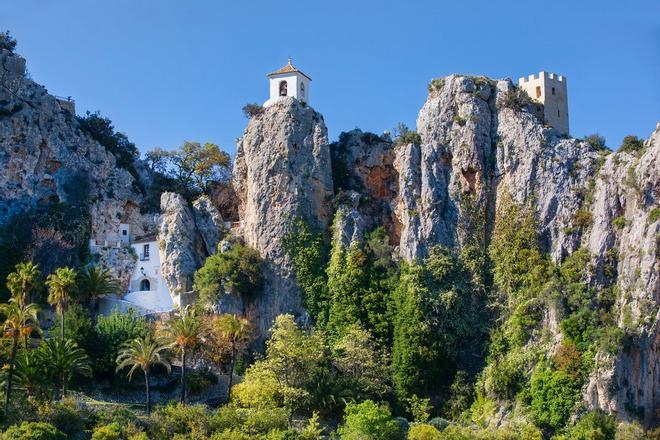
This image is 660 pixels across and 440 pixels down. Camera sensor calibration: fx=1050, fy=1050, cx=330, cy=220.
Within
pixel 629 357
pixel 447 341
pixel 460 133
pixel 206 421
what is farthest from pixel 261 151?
pixel 629 357

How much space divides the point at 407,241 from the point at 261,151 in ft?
38.6

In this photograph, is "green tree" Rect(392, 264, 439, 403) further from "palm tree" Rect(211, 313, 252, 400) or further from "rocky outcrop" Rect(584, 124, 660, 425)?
"rocky outcrop" Rect(584, 124, 660, 425)

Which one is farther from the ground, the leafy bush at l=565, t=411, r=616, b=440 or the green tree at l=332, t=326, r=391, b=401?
the green tree at l=332, t=326, r=391, b=401

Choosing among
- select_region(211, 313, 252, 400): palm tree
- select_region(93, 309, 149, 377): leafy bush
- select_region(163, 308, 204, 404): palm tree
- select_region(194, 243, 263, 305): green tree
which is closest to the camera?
select_region(163, 308, 204, 404): palm tree

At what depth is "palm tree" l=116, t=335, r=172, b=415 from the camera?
56.1m

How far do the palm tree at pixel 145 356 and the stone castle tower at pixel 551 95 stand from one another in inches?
1154

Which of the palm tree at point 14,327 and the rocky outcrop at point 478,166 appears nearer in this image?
the palm tree at point 14,327

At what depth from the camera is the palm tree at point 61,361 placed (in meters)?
55.3

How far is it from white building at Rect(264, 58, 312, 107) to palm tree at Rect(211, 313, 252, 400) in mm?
17318

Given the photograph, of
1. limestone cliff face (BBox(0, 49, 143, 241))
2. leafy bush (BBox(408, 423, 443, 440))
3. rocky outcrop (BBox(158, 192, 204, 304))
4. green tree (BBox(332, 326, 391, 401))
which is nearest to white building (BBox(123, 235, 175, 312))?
rocky outcrop (BBox(158, 192, 204, 304))

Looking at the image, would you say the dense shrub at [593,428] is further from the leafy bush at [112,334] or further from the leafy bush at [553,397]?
the leafy bush at [112,334]

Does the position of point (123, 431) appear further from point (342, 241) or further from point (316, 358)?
point (342, 241)

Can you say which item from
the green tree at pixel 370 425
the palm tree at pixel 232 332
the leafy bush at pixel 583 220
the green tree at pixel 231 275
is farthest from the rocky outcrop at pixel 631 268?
the green tree at pixel 231 275

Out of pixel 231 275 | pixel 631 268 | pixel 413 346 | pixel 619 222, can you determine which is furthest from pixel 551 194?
pixel 231 275
